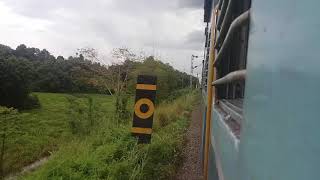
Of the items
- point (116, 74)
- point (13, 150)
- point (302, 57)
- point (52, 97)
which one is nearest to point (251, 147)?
point (302, 57)

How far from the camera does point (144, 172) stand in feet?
20.8

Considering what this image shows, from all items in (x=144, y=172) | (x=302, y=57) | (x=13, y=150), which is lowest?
(x=13, y=150)

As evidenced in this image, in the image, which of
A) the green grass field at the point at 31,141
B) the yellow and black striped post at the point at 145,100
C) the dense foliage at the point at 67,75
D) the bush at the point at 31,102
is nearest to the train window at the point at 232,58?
the yellow and black striped post at the point at 145,100

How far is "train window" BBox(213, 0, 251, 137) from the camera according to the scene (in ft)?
5.45

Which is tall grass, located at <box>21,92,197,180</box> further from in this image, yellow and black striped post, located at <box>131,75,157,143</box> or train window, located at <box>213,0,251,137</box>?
train window, located at <box>213,0,251,137</box>

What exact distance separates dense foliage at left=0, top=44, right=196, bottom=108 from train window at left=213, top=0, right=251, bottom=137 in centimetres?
1616

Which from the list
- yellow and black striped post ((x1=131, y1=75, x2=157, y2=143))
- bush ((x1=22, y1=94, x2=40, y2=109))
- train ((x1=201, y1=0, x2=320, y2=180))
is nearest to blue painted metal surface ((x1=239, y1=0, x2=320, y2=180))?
train ((x1=201, y1=0, x2=320, y2=180))

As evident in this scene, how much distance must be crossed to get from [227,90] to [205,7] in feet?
12.1

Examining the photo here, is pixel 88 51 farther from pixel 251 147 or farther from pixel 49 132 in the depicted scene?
pixel 251 147

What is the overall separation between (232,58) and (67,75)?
4631 cm

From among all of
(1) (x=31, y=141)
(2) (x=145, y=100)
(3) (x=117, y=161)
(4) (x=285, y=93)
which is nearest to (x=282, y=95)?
(4) (x=285, y=93)

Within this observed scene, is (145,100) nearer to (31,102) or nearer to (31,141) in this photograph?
(31,141)

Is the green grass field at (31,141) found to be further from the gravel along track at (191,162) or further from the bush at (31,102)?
the bush at (31,102)

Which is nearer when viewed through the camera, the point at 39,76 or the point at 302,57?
the point at 302,57
